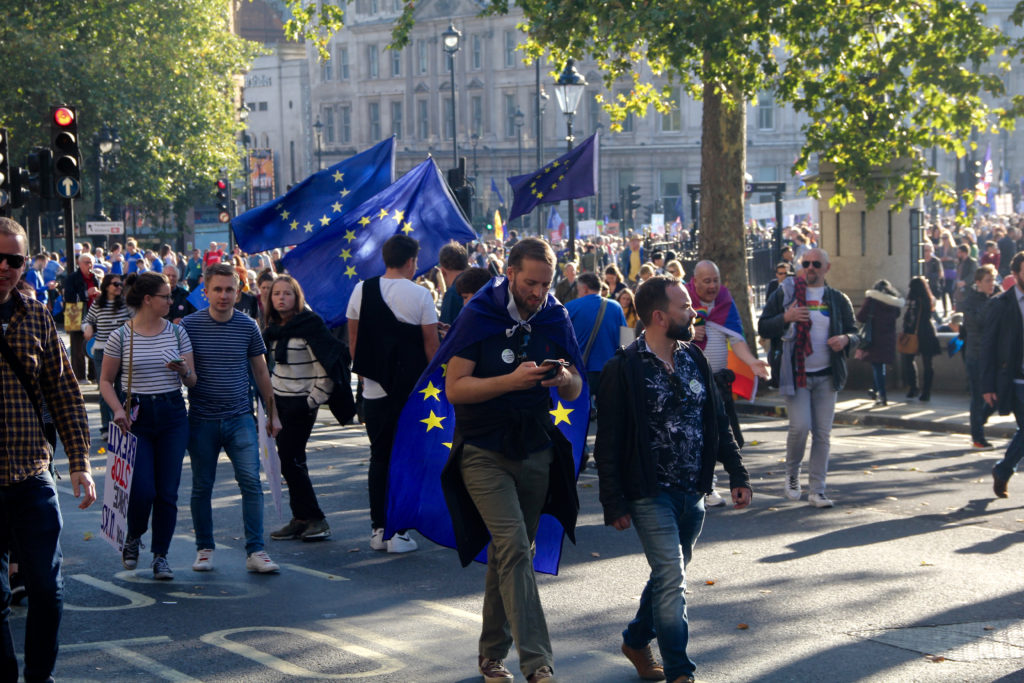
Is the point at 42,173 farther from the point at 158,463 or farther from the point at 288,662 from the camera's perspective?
the point at 288,662

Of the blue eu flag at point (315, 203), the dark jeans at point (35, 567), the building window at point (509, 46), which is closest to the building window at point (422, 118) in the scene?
the building window at point (509, 46)

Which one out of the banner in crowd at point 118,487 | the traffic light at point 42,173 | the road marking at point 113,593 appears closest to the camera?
the road marking at point 113,593

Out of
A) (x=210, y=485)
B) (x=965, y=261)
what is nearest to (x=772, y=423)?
(x=210, y=485)

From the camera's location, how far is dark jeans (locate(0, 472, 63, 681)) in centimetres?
490

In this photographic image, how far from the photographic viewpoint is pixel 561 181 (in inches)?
654

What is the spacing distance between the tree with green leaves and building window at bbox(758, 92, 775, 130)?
32.5 metres

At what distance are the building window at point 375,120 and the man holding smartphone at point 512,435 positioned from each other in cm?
A: 8167

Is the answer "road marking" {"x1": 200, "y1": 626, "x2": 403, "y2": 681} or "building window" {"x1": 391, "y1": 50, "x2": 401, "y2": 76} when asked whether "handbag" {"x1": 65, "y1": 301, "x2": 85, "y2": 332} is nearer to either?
"road marking" {"x1": 200, "y1": 626, "x2": 403, "y2": 681}

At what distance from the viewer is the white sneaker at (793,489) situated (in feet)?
32.4

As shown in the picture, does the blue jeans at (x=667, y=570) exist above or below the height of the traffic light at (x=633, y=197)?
below

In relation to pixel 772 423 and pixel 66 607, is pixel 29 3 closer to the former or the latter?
pixel 772 423

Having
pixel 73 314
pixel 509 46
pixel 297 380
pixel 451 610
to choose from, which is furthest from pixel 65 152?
pixel 509 46

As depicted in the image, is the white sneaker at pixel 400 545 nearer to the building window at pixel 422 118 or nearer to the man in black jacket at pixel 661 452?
the man in black jacket at pixel 661 452

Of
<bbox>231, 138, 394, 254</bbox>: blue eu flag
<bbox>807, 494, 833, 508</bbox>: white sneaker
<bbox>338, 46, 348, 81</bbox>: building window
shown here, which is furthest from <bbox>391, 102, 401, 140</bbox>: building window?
<bbox>807, 494, 833, 508</bbox>: white sneaker
